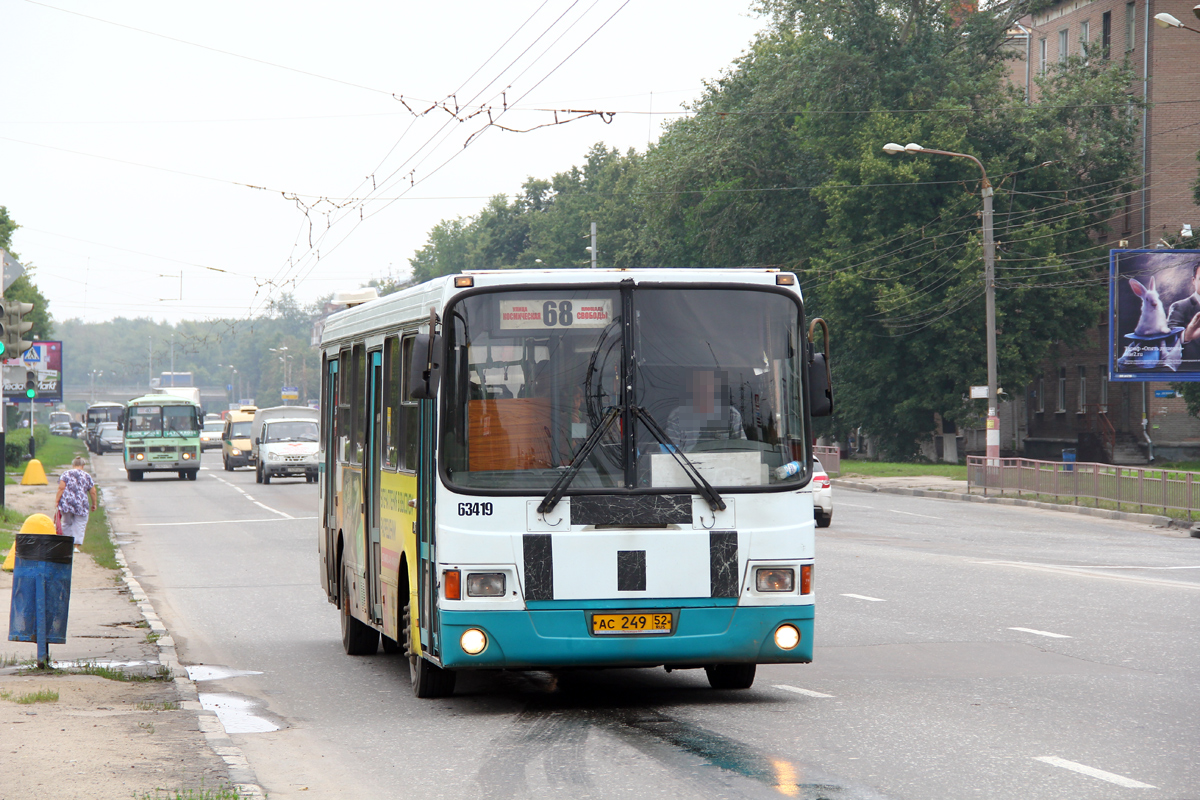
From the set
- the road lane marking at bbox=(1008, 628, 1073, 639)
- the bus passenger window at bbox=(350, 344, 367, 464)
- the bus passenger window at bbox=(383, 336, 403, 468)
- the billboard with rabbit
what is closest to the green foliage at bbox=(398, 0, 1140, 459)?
the billboard with rabbit

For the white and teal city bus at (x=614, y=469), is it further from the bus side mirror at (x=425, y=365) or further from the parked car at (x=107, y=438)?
the parked car at (x=107, y=438)

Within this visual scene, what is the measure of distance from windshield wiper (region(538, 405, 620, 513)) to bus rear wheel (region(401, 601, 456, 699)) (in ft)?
4.76

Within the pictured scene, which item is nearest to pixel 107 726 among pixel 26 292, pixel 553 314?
pixel 553 314

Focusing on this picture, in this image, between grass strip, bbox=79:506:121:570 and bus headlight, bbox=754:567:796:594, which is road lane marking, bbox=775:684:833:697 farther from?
grass strip, bbox=79:506:121:570

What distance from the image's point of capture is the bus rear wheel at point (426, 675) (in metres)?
9.51

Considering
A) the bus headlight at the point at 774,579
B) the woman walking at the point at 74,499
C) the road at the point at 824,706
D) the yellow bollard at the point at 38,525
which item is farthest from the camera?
the woman walking at the point at 74,499

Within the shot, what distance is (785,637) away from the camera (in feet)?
29.0

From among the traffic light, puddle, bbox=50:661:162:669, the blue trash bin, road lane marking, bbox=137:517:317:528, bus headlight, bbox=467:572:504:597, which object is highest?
the traffic light

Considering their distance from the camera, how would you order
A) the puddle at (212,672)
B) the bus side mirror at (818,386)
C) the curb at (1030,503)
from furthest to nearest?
1. the curb at (1030,503)
2. the puddle at (212,672)
3. the bus side mirror at (818,386)

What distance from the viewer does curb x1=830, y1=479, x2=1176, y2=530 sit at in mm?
27812

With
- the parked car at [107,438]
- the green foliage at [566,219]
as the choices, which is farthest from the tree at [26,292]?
the green foliage at [566,219]

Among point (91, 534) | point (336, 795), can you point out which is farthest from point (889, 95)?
point (336, 795)

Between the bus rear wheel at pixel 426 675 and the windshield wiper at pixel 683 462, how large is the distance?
1954mm

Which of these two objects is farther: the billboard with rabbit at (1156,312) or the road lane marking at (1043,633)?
the billboard with rabbit at (1156,312)
